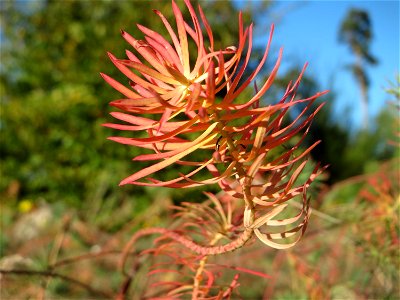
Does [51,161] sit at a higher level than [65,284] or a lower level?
higher

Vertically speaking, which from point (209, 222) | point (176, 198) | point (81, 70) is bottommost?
point (209, 222)

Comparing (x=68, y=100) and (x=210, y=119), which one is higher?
(x=68, y=100)

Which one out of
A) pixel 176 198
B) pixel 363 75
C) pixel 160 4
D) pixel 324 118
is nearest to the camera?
pixel 176 198

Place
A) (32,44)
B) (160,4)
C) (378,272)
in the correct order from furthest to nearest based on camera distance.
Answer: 1. (32,44)
2. (160,4)
3. (378,272)

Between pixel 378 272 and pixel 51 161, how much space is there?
8.41 feet

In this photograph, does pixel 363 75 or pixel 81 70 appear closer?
pixel 81 70

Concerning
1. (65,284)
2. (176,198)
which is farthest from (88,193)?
(65,284)

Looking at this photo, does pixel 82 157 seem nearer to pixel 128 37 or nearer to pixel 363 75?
pixel 128 37

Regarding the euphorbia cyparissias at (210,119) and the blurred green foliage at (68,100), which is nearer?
the euphorbia cyparissias at (210,119)

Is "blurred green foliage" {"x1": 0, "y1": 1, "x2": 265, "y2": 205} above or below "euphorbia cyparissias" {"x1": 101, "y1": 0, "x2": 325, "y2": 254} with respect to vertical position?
above

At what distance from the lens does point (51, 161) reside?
2.78 m

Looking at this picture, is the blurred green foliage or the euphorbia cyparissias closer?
the euphorbia cyparissias

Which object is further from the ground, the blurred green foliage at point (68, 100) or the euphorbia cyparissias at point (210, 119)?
the blurred green foliage at point (68, 100)

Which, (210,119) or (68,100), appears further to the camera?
(68,100)
